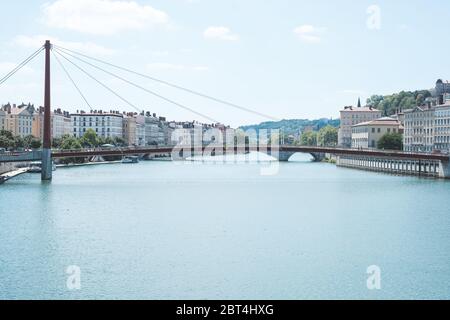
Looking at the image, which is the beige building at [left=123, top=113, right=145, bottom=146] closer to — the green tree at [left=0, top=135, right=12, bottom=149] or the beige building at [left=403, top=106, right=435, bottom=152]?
the green tree at [left=0, top=135, right=12, bottom=149]

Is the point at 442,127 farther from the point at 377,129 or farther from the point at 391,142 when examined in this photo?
the point at 377,129

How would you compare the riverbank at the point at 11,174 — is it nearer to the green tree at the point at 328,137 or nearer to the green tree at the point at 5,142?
the green tree at the point at 5,142

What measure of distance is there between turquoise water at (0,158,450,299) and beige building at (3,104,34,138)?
4359 cm

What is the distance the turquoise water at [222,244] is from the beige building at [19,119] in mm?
43593

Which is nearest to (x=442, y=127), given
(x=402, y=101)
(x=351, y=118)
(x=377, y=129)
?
(x=377, y=129)

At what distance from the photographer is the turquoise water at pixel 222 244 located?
1368cm

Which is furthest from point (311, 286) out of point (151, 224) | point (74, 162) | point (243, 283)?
point (74, 162)

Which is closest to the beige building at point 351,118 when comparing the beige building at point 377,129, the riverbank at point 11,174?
the beige building at point 377,129

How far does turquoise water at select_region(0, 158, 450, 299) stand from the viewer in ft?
44.9

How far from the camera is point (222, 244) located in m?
18.2

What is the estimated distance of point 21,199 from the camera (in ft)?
92.6

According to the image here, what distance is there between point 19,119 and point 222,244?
2383 inches

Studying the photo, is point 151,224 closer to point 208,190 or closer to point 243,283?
point 243,283

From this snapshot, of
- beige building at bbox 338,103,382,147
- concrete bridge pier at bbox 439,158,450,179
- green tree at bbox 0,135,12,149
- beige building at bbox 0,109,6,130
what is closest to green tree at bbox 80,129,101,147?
beige building at bbox 0,109,6,130
